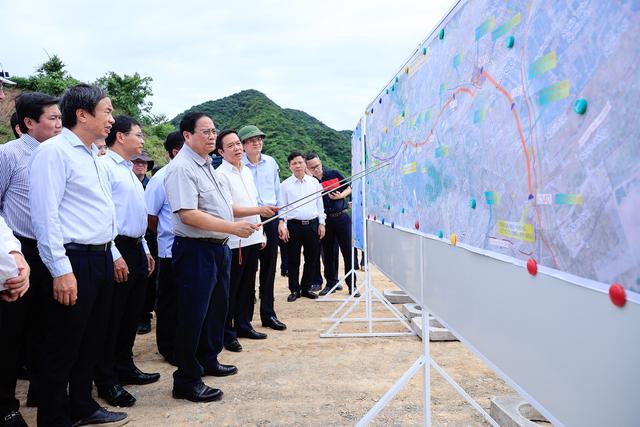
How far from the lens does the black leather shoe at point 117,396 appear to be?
8.72ft

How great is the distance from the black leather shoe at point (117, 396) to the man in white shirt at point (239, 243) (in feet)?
3.53

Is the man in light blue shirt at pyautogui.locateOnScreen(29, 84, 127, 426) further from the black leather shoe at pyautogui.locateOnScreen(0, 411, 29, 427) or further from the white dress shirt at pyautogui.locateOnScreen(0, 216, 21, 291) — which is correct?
the white dress shirt at pyautogui.locateOnScreen(0, 216, 21, 291)

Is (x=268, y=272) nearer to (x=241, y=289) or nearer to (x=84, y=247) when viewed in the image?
(x=241, y=289)

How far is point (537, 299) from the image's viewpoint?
1.23 m

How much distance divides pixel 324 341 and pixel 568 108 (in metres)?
3.22

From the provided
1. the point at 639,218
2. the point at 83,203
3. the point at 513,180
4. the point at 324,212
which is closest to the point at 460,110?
the point at 513,180

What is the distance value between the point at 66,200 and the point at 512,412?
7.75ft

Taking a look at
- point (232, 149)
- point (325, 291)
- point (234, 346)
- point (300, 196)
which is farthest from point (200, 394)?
point (325, 291)

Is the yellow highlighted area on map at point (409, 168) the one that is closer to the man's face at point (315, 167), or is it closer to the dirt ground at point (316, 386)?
the dirt ground at point (316, 386)

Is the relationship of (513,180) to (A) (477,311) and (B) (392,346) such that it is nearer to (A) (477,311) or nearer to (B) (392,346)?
(A) (477,311)

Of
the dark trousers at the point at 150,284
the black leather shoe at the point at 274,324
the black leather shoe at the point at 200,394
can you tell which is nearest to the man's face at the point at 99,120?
the black leather shoe at the point at 200,394

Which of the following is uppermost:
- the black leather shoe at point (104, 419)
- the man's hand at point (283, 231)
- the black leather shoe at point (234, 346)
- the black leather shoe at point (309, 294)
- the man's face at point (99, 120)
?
the man's face at point (99, 120)

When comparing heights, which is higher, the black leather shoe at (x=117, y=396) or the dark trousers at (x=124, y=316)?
the dark trousers at (x=124, y=316)

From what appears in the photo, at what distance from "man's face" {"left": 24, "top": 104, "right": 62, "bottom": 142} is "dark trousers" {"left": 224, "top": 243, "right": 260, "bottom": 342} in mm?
1531
